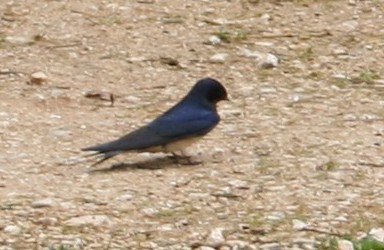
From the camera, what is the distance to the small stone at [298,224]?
536 cm

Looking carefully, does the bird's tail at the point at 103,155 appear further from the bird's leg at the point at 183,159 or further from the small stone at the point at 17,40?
the small stone at the point at 17,40

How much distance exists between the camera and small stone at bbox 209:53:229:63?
815 centimetres

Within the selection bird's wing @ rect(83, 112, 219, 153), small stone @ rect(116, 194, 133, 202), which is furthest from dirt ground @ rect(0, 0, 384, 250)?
bird's wing @ rect(83, 112, 219, 153)

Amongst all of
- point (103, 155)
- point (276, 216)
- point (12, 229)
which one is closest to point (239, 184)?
point (276, 216)

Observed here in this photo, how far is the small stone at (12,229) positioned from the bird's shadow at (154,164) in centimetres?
89

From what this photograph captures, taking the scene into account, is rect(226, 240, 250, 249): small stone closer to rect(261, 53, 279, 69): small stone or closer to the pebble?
the pebble

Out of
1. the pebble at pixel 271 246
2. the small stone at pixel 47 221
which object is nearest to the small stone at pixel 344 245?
the pebble at pixel 271 246

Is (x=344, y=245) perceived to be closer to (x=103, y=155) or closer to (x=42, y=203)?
(x=42, y=203)

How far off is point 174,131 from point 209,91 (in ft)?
1.30

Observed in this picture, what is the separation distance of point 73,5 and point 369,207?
12.5 feet

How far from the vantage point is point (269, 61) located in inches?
318

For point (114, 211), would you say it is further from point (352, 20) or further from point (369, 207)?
point (352, 20)

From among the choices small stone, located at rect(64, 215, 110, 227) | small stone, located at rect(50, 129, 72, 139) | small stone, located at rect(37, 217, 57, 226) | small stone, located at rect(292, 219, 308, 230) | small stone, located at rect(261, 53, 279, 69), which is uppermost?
small stone, located at rect(292, 219, 308, 230)

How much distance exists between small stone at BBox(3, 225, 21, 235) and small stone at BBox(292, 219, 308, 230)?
39.8 inches
